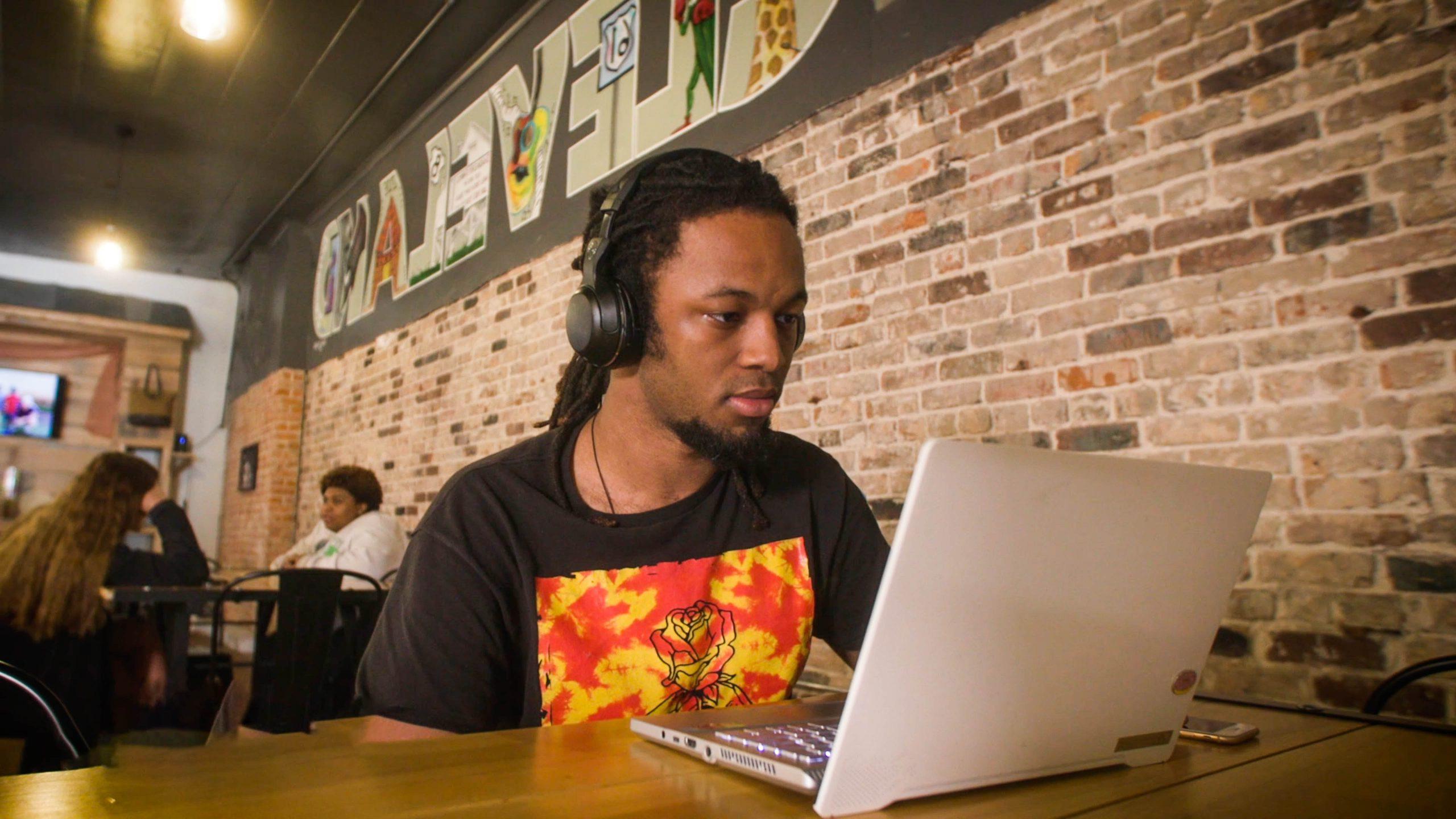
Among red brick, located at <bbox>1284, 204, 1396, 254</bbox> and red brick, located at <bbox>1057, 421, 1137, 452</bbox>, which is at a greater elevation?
red brick, located at <bbox>1284, 204, 1396, 254</bbox>

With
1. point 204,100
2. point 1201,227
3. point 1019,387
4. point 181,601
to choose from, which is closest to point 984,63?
point 1201,227

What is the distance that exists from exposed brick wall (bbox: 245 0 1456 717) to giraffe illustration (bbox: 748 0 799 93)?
14.1 inches

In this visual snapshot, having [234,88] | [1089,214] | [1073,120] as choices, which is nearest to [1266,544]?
[1089,214]

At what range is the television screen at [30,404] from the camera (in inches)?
312

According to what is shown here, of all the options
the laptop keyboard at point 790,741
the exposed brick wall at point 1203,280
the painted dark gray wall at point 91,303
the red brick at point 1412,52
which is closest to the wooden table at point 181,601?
the exposed brick wall at point 1203,280

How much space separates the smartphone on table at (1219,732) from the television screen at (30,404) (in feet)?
32.2

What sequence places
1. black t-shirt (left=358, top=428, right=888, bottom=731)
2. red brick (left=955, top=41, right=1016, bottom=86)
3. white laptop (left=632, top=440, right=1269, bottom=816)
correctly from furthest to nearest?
red brick (left=955, top=41, right=1016, bottom=86), black t-shirt (left=358, top=428, right=888, bottom=731), white laptop (left=632, top=440, right=1269, bottom=816)

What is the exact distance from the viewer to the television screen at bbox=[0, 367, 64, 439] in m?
7.91

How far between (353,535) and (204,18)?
2.66m

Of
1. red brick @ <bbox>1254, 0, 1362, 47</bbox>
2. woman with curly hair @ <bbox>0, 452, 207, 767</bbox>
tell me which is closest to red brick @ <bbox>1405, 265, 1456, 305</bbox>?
red brick @ <bbox>1254, 0, 1362, 47</bbox>

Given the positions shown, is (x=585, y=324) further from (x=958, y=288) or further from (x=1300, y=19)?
(x=1300, y=19)

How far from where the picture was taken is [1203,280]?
1.77m

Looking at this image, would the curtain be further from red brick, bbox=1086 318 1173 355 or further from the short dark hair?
red brick, bbox=1086 318 1173 355

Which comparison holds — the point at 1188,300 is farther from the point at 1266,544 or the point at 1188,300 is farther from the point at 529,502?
the point at 529,502
